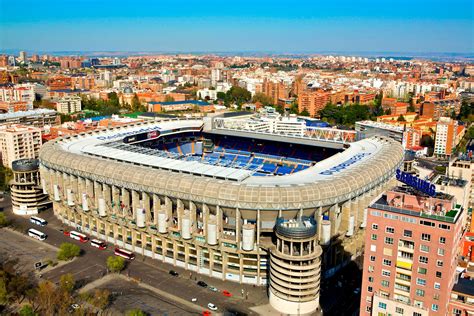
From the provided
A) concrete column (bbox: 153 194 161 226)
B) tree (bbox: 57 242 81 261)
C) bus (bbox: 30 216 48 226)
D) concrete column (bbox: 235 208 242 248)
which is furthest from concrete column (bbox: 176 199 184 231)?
bus (bbox: 30 216 48 226)

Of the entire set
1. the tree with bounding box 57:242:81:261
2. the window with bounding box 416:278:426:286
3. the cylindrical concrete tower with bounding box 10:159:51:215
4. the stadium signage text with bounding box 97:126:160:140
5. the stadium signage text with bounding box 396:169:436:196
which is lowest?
Answer: the tree with bounding box 57:242:81:261

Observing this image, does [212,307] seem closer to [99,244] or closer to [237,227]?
[237,227]

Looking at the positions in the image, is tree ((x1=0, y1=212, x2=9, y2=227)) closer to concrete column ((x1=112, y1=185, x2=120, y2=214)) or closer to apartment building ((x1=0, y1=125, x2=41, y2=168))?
concrete column ((x1=112, y1=185, x2=120, y2=214))

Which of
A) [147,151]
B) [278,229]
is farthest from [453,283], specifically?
[147,151]

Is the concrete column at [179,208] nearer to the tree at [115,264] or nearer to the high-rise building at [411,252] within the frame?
the tree at [115,264]

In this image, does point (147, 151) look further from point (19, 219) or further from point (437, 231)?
point (437, 231)
